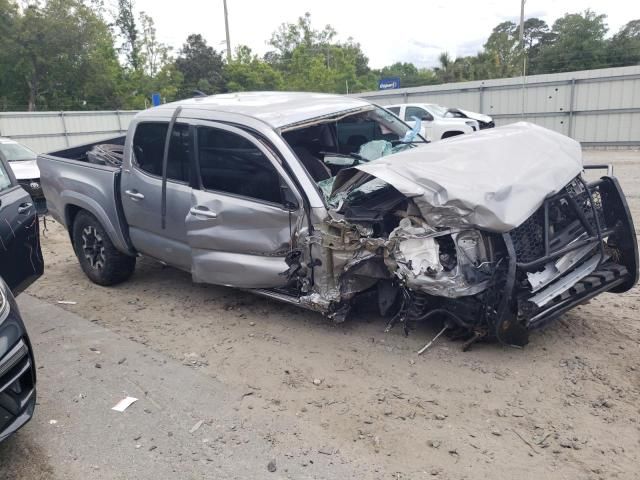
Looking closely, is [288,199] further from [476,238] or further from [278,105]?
[476,238]

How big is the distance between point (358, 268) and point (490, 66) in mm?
42137

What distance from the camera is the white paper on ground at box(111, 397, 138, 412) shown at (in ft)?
11.4

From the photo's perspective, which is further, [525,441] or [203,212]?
[203,212]

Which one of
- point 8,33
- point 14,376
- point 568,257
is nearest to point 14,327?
point 14,376

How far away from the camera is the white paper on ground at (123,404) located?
11.4ft

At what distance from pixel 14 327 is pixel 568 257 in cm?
358

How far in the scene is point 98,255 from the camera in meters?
5.92

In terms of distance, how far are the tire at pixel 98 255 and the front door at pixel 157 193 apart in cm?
51

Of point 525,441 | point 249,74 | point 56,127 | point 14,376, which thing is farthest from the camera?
point 249,74

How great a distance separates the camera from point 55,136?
20.1 m

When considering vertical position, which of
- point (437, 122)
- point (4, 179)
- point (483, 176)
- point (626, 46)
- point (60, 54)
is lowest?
point (437, 122)

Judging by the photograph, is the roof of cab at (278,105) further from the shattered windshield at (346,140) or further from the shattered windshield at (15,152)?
the shattered windshield at (15,152)

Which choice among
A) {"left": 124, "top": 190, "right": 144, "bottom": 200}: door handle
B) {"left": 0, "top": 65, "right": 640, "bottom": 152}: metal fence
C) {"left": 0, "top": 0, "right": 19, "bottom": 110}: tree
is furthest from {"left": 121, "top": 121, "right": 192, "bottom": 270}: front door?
{"left": 0, "top": 0, "right": 19, "bottom": 110}: tree

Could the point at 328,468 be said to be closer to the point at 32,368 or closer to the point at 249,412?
the point at 249,412
